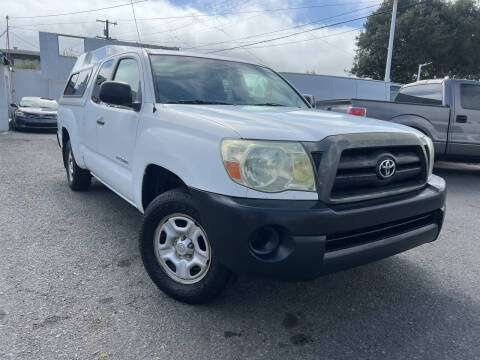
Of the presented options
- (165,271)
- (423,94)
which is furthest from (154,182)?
(423,94)

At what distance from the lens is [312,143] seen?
2084 mm

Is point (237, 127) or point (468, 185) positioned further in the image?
point (468, 185)

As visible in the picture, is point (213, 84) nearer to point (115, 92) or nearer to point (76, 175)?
point (115, 92)

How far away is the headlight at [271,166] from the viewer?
6.67 ft

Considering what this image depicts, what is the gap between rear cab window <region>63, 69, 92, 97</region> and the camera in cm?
479

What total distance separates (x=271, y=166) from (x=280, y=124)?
1.10ft

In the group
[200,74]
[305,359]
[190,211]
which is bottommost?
[305,359]

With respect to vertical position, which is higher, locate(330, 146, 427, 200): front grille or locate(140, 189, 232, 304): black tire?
locate(330, 146, 427, 200): front grille

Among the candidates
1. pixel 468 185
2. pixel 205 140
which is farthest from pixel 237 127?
pixel 468 185

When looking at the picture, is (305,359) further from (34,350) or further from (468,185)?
(468,185)

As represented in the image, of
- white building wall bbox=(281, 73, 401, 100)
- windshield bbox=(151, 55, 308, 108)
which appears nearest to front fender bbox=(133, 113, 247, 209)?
windshield bbox=(151, 55, 308, 108)

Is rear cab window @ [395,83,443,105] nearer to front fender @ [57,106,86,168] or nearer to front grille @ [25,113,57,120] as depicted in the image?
front fender @ [57,106,86,168]

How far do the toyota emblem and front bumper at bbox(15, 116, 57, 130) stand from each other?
14000 millimetres

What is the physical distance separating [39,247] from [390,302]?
2927mm
